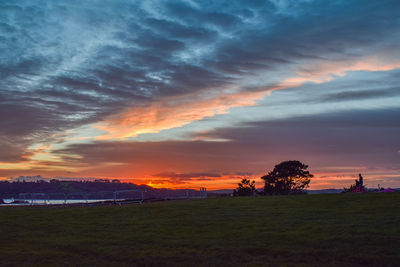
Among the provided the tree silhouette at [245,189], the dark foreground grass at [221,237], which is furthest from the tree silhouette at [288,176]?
the dark foreground grass at [221,237]

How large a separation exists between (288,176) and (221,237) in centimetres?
4501

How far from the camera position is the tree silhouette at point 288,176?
5997cm

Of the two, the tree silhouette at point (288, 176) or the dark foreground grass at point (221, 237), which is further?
the tree silhouette at point (288, 176)

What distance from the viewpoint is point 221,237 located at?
17969mm

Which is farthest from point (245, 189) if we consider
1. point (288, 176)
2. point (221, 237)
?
point (221, 237)

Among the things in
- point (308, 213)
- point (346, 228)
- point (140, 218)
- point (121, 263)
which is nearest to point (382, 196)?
point (308, 213)

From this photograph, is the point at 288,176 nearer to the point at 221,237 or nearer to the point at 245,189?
the point at 245,189

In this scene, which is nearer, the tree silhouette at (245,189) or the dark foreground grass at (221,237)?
the dark foreground grass at (221,237)

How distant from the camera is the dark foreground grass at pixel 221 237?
47.4 ft

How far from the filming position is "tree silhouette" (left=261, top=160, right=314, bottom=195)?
60.0m

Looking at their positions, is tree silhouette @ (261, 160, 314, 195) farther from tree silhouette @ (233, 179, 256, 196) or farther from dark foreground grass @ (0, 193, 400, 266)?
dark foreground grass @ (0, 193, 400, 266)

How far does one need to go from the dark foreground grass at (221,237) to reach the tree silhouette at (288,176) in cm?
3175

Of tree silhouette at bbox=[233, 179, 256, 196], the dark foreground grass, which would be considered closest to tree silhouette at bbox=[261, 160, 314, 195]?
tree silhouette at bbox=[233, 179, 256, 196]

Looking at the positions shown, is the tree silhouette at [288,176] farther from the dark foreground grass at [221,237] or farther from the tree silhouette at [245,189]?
the dark foreground grass at [221,237]
